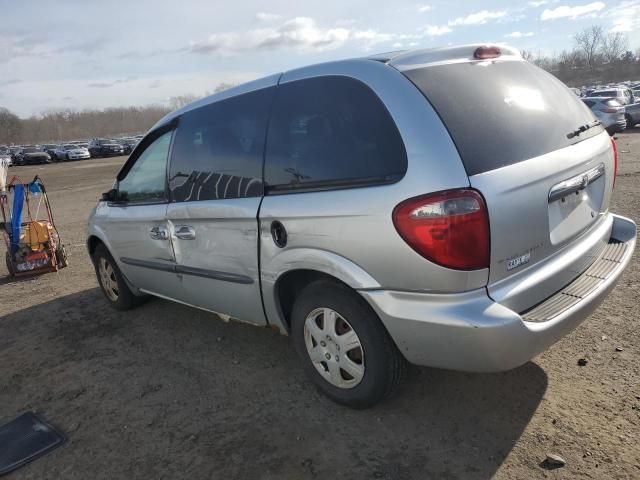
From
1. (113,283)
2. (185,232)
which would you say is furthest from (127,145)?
(185,232)

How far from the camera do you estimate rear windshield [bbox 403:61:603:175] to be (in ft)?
7.79

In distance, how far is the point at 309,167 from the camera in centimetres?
280

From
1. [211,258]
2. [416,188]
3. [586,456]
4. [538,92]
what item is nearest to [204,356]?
[211,258]

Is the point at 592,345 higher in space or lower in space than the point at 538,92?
lower

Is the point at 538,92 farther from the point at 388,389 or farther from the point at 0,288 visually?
the point at 0,288

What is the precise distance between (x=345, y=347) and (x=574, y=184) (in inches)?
58.5

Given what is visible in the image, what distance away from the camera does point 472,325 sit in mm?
2275

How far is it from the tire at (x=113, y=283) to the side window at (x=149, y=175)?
79 cm

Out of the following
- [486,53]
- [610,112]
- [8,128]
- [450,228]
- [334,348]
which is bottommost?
[334,348]

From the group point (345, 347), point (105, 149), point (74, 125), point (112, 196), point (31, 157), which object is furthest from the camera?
point (74, 125)

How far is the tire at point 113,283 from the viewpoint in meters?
4.92

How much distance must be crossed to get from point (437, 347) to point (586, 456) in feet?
2.83

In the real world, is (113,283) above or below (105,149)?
below

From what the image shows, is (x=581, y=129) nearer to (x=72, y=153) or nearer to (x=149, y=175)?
(x=149, y=175)
